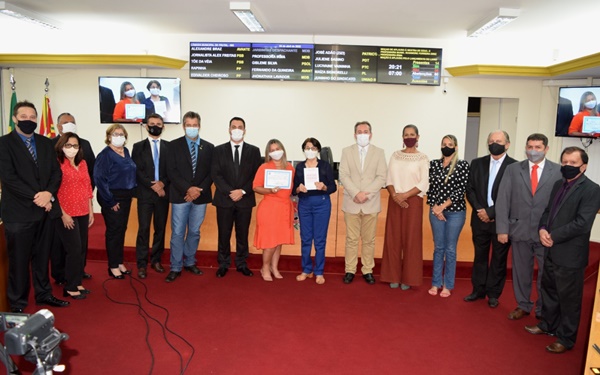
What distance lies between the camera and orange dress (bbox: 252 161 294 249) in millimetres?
4629

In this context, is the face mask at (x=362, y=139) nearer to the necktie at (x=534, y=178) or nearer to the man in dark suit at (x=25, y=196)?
the necktie at (x=534, y=178)

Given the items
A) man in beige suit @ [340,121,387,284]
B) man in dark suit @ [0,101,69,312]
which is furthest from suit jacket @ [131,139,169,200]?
man in beige suit @ [340,121,387,284]

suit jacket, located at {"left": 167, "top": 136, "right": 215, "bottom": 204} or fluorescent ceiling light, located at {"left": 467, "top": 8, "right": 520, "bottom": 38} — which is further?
fluorescent ceiling light, located at {"left": 467, "top": 8, "right": 520, "bottom": 38}

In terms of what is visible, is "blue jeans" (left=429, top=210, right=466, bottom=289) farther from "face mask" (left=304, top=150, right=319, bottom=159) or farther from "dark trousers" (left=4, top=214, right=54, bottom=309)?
"dark trousers" (left=4, top=214, right=54, bottom=309)

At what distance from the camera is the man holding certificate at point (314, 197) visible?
454cm

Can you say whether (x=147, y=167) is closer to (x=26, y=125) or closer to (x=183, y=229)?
(x=183, y=229)

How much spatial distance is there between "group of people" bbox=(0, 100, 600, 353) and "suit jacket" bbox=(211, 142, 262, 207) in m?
0.01

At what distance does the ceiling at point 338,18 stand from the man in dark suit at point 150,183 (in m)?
1.95

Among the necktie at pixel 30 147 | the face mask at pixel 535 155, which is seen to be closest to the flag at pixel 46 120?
the necktie at pixel 30 147

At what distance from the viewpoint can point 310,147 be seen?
14.9 ft

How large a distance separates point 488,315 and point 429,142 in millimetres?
4108

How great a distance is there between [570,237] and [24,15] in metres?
6.86

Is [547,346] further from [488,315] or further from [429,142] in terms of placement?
[429,142]

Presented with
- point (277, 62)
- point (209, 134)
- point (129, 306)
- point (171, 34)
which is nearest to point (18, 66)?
point (171, 34)
